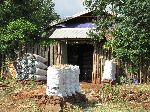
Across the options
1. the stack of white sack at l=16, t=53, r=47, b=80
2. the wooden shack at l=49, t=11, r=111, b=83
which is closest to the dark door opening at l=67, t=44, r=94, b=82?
the wooden shack at l=49, t=11, r=111, b=83

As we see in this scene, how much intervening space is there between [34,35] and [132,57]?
5.67 metres

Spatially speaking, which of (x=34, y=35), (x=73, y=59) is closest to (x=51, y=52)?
(x=34, y=35)

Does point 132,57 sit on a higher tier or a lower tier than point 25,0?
lower

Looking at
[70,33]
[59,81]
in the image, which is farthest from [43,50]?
[59,81]

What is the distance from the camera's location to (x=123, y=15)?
74.0 ft

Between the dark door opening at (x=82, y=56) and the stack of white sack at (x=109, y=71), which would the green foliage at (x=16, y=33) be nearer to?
the dark door opening at (x=82, y=56)

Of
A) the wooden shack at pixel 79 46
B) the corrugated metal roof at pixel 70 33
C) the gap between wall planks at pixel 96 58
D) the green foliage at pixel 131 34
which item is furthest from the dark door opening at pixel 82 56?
the green foliage at pixel 131 34

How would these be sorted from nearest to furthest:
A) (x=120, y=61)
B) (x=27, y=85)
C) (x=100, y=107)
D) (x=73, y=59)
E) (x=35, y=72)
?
(x=100, y=107)
(x=27, y=85)
(x=35, y=72)
(x=120, y=61)
(x=73, y=59)

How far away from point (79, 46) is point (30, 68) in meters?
6.54

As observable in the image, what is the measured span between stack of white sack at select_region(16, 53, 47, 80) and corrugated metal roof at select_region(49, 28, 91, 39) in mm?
2739

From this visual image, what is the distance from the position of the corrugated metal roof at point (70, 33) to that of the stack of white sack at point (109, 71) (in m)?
2.76

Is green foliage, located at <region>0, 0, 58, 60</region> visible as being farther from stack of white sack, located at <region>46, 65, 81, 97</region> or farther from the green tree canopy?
stack of white sack, located at <region>46, 65, 81, 97</region>

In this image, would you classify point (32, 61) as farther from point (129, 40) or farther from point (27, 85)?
point (129, 40)

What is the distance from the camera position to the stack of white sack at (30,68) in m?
21.0
